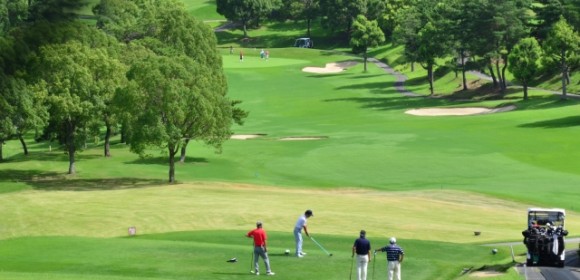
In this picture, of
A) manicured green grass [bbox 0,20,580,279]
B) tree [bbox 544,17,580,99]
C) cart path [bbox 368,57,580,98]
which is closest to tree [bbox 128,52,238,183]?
manicured green grass [bbox 0,20,580,279]

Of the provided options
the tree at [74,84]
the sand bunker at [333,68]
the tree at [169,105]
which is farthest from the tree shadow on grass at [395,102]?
the tree at [169,105]

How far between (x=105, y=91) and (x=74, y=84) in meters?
3.23

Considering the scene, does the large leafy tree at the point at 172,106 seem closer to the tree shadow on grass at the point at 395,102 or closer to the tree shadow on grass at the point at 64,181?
the tree shadow on grass at the point at 64,181

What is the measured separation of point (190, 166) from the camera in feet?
291

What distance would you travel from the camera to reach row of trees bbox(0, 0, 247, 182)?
76875mm

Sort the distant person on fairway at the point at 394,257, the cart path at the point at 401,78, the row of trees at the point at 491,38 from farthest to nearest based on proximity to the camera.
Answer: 1. the cart path at the point at 401,78
2. the row of trees at the point at 491,38
3. the distant person on fairway at the point at 394,257

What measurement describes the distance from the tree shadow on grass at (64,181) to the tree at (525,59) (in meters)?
61.3

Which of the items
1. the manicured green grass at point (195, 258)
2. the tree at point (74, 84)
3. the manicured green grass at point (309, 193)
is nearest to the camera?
the manicured green grass at point (195, 258)

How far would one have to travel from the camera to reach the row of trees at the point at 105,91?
76.9m

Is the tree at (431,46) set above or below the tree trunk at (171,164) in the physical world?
above

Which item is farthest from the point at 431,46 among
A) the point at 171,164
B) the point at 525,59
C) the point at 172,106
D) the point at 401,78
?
the point at 172,106

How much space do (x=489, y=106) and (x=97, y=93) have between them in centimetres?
5969

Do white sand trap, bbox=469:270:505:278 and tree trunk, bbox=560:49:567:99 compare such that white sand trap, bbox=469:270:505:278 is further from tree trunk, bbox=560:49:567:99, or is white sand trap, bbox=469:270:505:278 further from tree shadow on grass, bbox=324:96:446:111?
tree shadow on grass, bbox=324:96:446:111

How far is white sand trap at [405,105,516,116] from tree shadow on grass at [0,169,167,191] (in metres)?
52.9
